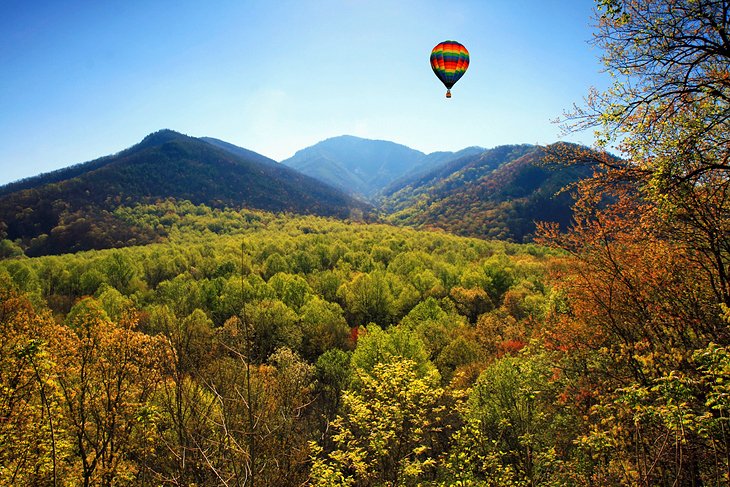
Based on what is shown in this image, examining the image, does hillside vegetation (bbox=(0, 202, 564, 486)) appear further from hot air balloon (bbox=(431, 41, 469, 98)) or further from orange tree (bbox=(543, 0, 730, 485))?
hot air balloon (bbox=(431, 41, 469, 98))

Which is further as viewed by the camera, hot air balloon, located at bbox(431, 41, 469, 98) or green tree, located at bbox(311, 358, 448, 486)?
hot air balloon, located at bbox(431, 41, 469, 98)

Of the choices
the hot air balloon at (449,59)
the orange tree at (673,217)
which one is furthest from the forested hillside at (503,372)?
the hot air balloon at (449,59)

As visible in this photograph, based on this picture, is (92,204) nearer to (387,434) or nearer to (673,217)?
(387,434)

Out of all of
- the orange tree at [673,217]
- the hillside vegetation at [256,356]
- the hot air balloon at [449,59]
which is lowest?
the hillside vegetation at [256,356]

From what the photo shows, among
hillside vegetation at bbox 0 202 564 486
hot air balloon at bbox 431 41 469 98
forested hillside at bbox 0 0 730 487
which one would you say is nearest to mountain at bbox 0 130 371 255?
hillside vegetation at bbox 0 202 564 486

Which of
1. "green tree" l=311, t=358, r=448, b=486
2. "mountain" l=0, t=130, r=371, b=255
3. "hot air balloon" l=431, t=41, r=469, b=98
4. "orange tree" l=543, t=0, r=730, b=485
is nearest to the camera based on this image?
"orange tree" l=543, t=0, r=730, b=485

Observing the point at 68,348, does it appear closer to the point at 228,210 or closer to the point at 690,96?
the point at 690,96

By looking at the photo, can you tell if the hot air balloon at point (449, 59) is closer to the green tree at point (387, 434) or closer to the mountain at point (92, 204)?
the green tree at point (387, 434)

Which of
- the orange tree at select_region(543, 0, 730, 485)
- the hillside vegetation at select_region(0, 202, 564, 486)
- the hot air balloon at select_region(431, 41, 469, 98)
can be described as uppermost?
the hot air balloon at select_region(431, 41, 469, 98)
